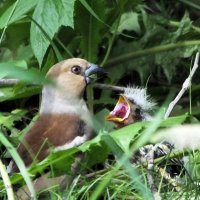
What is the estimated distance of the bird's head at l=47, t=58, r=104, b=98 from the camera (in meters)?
4.04

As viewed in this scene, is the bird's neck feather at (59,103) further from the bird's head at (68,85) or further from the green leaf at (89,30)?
the green leaf at (89,30)

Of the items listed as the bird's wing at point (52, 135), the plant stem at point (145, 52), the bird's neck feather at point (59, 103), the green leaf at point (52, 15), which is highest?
the green leaf at point (52, 15)

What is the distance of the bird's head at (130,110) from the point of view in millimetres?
3717

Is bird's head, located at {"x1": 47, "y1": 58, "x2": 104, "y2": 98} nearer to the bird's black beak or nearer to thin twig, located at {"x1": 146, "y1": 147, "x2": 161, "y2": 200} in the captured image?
the bird's black beak

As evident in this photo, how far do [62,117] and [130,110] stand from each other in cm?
38

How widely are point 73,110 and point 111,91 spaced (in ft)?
2.51

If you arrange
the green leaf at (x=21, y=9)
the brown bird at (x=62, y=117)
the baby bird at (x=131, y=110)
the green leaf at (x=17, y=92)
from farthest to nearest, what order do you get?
the green leaf at (x=17, y=92)
the baby bird at (x=131, y=110)
the brown bird at (x=62, y=117)
the green leaf at (x=21, y=9)

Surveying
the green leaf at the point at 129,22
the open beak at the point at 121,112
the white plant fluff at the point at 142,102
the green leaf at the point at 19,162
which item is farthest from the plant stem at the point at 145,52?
the green leaf at the point at 19,162

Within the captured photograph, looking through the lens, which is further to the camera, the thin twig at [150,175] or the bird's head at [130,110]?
the bird's head at [130,110]

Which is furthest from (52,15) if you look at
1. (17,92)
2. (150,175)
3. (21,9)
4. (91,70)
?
(150,175)

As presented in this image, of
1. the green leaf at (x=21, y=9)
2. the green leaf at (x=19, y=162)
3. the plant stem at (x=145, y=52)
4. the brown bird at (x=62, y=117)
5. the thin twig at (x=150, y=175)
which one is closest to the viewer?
A: the green leaf at (x=19, y=162)

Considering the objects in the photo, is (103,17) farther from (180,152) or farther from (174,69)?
(180,152)

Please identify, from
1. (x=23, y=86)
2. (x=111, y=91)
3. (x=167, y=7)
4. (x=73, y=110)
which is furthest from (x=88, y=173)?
(x=167, y=7)

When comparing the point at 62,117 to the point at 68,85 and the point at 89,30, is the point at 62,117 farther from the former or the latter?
the point at 89,30
